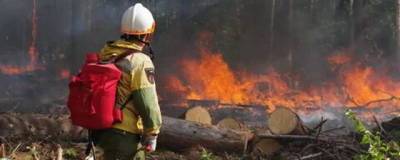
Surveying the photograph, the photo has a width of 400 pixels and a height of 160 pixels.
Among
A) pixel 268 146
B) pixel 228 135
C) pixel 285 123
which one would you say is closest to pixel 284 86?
pixel 285 123

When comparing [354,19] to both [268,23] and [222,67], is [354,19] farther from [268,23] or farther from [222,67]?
[222,67]

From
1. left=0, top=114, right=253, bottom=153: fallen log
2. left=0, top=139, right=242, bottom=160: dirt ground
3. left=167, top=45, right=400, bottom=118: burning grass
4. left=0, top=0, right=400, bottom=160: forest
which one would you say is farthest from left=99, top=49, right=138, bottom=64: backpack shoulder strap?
left=167, top=45, right=400, bottom=118: burning grass

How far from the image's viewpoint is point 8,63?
53.7 ft

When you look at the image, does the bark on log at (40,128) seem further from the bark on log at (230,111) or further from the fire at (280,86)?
the fire at (280,86)

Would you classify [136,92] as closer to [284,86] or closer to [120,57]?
[120,57]

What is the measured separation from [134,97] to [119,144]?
0.44 meters

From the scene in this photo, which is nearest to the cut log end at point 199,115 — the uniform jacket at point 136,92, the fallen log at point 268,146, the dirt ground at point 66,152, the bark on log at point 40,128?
the dirt ground at point 66,152

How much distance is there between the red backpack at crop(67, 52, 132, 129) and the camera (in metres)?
4.06

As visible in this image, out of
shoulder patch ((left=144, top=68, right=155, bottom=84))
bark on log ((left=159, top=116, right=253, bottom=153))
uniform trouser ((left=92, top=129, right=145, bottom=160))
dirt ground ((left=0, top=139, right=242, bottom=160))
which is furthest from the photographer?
bark on log ((left=159, top=116, right=253, bottom=153))

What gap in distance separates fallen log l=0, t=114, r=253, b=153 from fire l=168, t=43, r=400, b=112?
581 centimetres

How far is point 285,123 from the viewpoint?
8.08 metres

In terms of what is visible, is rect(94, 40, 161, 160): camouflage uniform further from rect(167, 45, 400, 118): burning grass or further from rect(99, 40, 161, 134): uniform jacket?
rect(167, 45, 400, 118): burning grass

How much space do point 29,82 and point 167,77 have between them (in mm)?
4070

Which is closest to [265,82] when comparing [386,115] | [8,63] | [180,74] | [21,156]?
[180,74]
